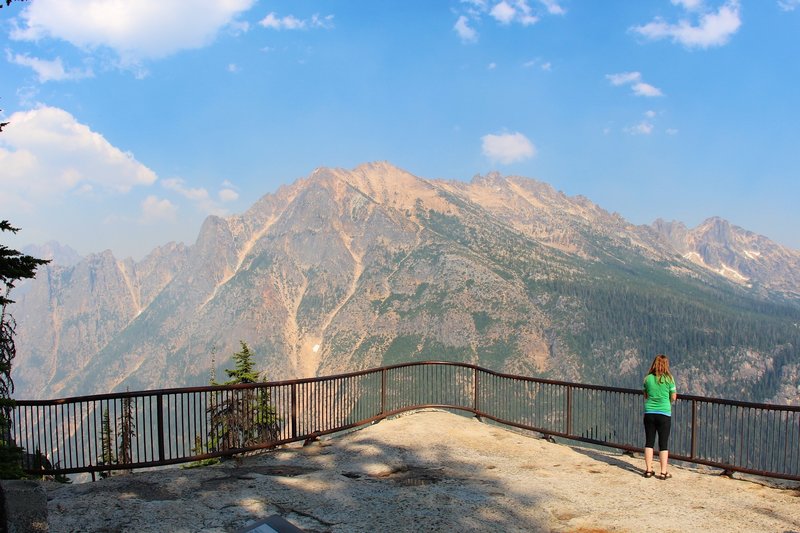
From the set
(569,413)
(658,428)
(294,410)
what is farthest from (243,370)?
(658,428)

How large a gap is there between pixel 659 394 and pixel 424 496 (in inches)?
196

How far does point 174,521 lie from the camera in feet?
23.6

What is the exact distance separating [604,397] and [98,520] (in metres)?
10.9

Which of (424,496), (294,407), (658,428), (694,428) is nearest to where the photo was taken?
(424,496)

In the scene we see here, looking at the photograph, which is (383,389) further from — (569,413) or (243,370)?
(243,370)

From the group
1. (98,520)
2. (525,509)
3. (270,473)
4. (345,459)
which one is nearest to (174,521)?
(98,520)

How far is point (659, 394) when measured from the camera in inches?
402

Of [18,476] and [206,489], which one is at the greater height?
[18,476]

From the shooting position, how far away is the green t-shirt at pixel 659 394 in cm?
1018

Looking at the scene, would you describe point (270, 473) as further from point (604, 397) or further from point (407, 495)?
point (604, 397)

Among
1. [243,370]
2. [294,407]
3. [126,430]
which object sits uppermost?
[294,407]

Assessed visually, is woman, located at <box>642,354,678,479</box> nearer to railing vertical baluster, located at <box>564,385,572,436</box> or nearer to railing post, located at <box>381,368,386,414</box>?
railing vertical baluster, located at <box>564,385,572,436</box>

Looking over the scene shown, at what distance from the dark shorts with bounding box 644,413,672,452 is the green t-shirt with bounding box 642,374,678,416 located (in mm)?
102

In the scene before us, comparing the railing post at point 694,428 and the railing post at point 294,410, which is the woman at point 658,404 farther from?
the railing post at point 294,410
